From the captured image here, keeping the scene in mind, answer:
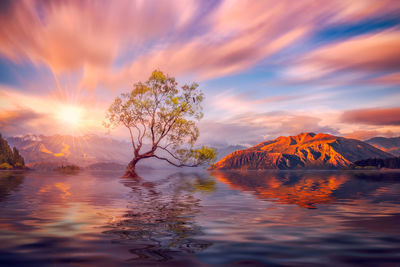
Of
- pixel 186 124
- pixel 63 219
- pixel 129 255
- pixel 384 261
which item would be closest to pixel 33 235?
pixel 63 219

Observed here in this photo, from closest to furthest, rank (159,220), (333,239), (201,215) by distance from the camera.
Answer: (333,239) → (159,220) → (201,215)

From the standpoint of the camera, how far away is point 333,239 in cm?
1118

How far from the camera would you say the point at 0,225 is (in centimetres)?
1359

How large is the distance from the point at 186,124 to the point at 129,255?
179ft

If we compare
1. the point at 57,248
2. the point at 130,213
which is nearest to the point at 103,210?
the point at 130,213

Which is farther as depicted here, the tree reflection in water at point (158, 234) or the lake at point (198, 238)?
the tree reflection in water at point (158, 234)

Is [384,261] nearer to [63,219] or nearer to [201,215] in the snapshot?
[201,215]

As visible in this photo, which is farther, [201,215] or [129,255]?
[201,215]

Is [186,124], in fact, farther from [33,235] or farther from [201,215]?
[33,235]

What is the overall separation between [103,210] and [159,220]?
573 centimetres

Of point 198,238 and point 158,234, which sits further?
point 158,234

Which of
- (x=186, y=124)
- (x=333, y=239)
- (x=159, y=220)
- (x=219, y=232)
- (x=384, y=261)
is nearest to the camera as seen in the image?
(x=384, y=261)

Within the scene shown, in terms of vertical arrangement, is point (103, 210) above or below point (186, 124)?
below

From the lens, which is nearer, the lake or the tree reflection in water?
the lake
